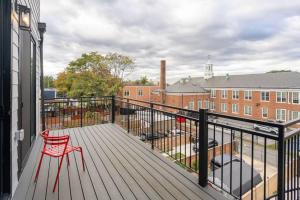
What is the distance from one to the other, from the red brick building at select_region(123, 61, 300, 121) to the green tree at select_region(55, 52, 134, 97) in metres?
7.92

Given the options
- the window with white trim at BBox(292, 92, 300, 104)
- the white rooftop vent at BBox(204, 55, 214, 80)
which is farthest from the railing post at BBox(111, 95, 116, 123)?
the white rooftop vent at BBox(204, 55, 214, 80)

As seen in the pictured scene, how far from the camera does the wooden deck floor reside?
2.29 meters

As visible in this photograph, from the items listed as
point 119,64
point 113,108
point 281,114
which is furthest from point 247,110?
point 113,108

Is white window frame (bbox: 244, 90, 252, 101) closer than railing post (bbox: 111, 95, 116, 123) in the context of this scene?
No

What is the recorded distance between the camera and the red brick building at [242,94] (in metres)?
22.8

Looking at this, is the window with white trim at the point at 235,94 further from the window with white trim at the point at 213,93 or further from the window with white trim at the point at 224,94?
the window with white trim at the point at 213,93

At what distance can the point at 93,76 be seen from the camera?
20.0 meters

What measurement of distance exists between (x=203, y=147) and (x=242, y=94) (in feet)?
91.2

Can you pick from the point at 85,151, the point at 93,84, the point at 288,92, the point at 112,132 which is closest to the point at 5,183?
the point at 85,151

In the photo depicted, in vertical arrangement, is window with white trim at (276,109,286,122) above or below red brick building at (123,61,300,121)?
below

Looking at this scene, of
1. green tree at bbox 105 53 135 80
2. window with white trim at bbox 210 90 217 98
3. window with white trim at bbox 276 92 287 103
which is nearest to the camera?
green tree at bbox 105 53 135 80

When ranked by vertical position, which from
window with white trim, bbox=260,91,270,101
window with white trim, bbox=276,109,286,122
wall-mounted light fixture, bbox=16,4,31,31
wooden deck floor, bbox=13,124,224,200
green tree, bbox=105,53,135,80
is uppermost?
green tree, bbox=105,53,135,80

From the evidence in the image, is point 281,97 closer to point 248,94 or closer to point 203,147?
point 248,94

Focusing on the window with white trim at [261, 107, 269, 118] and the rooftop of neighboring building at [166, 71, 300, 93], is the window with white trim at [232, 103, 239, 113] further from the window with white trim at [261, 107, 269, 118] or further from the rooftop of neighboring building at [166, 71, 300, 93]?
the window with white trim at [261, 107, 269, 118]
